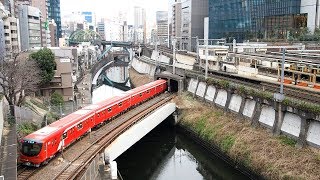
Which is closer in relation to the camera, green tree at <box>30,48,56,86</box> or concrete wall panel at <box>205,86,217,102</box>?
concrete wall panel at <box>205,86,217,102</box>

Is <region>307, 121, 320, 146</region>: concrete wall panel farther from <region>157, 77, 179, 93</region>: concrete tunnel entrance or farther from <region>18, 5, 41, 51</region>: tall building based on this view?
<region>18, 5, 41, 51</region>: tall building

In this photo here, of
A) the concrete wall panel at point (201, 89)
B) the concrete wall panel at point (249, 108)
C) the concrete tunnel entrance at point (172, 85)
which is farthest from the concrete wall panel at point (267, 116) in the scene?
the concrete tunnel entrance at point (172, 85)

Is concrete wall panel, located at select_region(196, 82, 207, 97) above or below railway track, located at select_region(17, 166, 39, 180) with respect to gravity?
above

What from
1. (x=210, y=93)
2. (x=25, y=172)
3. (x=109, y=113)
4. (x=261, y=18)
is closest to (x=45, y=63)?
(x=109, y=113)

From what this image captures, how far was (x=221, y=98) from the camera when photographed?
122ft

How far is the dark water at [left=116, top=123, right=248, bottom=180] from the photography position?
27.8 meters

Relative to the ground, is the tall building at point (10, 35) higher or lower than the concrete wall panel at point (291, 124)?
higher

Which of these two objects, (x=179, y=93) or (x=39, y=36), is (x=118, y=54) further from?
(x=179, y=93)

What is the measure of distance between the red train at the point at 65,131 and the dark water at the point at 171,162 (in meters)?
4.18

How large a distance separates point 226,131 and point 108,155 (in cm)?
1213

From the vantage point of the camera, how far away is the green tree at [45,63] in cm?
4200

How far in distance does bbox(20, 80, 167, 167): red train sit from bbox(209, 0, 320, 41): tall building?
43315 millimetres

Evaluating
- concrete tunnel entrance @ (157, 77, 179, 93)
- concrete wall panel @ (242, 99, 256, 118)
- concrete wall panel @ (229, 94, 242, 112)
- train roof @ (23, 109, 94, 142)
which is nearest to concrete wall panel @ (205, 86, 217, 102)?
concrete wall panel @ (229, 94, 242, 112)

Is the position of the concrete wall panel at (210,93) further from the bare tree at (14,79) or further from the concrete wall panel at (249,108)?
the bare tree at (14,79)
